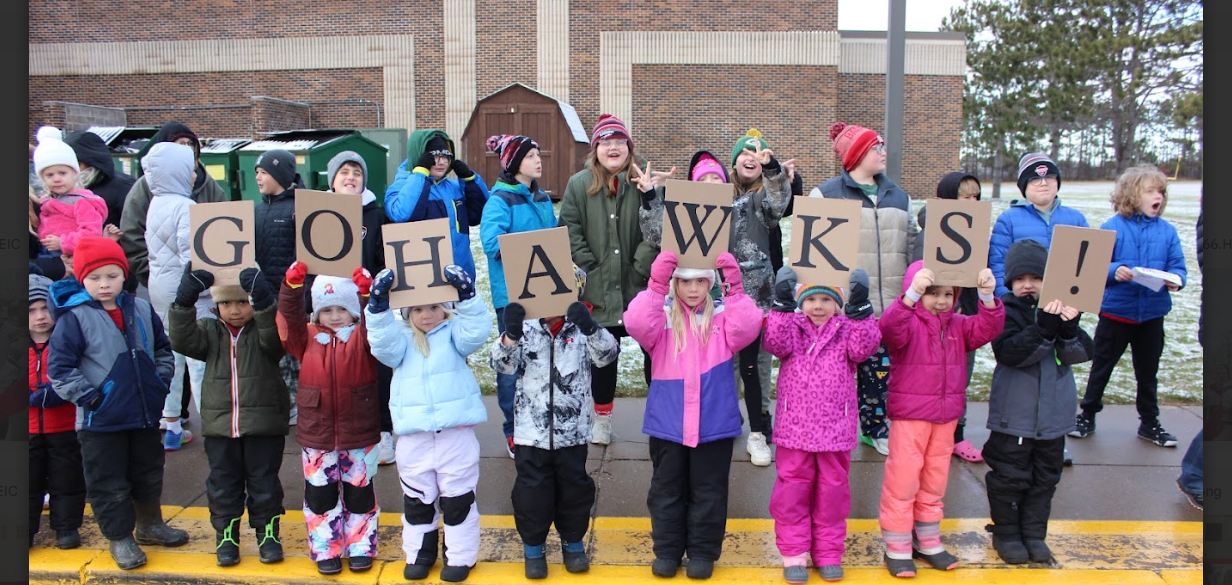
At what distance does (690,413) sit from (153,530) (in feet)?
8.77

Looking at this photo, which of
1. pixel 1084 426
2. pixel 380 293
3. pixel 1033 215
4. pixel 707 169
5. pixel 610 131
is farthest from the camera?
pixel 1084 426

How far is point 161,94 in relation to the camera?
23969mm

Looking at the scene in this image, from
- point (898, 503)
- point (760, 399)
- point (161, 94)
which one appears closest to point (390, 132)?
point (161, 94)

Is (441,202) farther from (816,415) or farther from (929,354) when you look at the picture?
(929,354)

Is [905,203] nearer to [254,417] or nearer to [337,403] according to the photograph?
[337,403]

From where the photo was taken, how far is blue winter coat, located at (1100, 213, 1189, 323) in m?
5.05

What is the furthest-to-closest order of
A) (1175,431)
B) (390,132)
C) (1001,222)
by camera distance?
(390,132) → (1175,431) → (1001,222)

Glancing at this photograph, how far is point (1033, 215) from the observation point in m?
4.75

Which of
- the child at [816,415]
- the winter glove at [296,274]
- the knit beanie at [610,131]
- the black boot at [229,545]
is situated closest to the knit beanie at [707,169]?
the knit beanie at [610,131]

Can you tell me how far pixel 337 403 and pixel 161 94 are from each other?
2417 cm

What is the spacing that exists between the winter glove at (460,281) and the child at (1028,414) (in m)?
2.43

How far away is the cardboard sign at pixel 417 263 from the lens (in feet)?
12.0

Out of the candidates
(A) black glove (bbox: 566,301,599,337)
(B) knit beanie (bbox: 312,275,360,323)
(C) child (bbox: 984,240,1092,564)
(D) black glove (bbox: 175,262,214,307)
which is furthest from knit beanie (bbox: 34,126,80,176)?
(C) child (bbox: 984,240,1092,564)

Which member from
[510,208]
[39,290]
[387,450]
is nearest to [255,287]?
[39,290]
